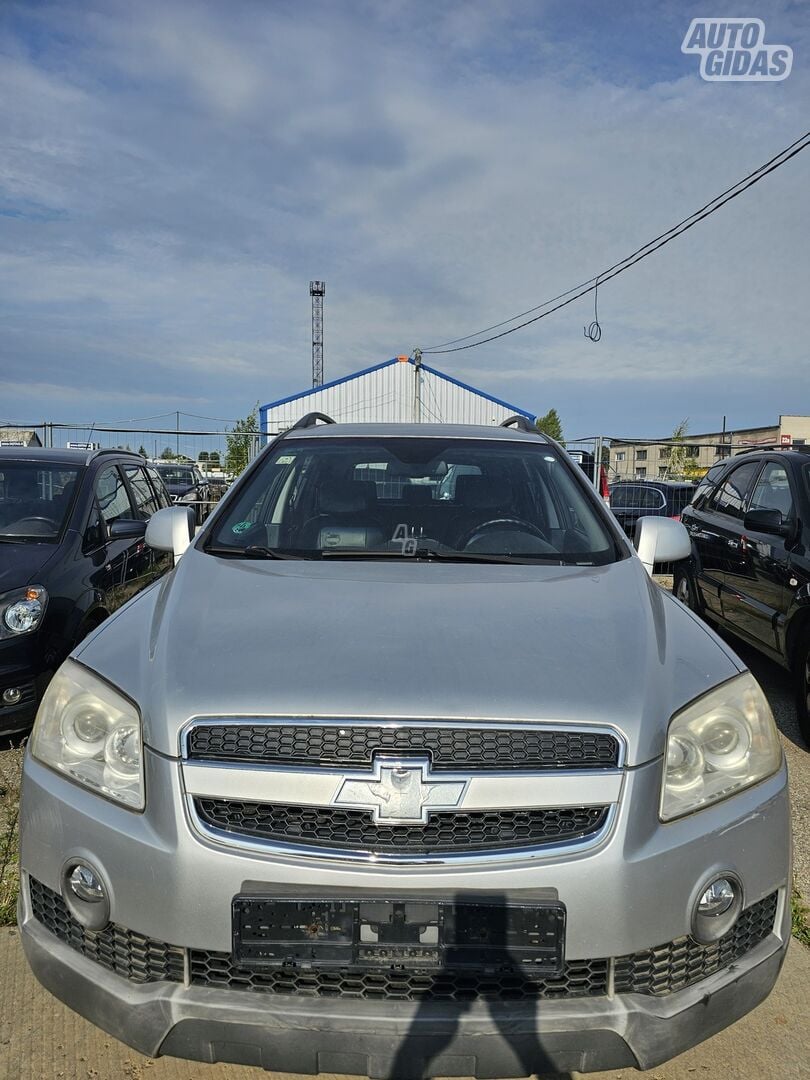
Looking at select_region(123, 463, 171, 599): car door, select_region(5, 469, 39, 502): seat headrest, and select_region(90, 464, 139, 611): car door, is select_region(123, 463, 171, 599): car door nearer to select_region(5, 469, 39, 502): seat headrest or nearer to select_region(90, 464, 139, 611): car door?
select_region(90, 464, 139, 611): car door

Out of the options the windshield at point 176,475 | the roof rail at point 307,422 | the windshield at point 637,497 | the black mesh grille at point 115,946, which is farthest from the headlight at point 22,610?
the windshield at point 176,475

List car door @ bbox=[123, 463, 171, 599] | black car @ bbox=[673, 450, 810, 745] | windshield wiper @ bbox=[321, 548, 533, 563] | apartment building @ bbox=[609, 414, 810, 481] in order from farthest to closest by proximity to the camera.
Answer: apartment building @ bbox=[609, 414, 810, 481]
car door @ bbox=[123, 463, 171, 599]
black car @ bbox=[673, 450, 810, 745]
windshield wiper @ bbox=[321, 548, 533, 563]

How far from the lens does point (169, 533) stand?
3289mm

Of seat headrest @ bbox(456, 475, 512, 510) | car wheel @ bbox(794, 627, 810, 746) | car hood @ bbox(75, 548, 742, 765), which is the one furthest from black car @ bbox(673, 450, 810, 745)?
car hood @ bbox(75, 548, 742, 765)

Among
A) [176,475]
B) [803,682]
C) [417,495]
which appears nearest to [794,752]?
[803,682]

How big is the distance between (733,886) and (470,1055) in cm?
67

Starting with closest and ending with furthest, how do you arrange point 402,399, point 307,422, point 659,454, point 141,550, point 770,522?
point 307,422 < point 770,522 < point 141,550 < point 659,454 < point 402,399

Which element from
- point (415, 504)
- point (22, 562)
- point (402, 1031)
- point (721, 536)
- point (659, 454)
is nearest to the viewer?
point (402, 1031)

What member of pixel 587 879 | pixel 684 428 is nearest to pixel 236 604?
pixel 587 879

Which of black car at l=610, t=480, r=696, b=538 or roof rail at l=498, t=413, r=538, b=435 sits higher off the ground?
roof rail at l=498, t=413, r=538, b=435

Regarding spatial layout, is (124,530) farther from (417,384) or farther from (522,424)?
(417,384)

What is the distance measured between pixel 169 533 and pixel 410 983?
1.98m

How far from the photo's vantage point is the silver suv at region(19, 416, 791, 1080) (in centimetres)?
176

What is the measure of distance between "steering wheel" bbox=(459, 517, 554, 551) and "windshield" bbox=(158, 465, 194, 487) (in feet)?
57.6
